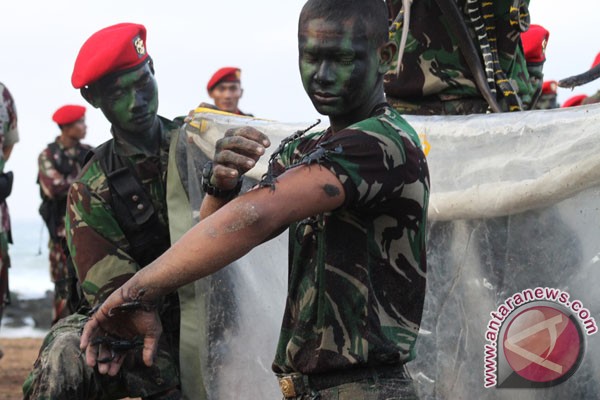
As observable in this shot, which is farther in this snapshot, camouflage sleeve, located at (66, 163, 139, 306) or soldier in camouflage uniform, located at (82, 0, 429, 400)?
camouflage sleeve, located at (66, 163, 139, 306)

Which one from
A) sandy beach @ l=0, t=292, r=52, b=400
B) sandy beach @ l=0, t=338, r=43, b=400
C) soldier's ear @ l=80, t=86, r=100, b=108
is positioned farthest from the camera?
sandy beach @ l=0, t=292, r=52, b=400

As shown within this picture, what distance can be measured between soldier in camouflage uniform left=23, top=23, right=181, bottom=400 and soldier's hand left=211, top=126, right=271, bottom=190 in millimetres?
1908

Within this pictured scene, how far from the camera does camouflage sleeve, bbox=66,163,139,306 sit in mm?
5148

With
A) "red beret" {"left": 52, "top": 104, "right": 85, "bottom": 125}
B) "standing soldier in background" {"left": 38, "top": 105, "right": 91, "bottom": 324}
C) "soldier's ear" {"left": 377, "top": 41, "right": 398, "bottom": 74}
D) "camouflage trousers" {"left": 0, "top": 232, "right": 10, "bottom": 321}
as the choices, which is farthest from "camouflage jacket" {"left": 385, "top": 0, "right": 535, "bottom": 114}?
"red beret" {"left": 52, "top": 104, "right": 85, "bottom": 125}

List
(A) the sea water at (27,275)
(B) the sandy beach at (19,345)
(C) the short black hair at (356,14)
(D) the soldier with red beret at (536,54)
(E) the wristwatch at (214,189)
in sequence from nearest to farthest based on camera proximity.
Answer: (C) the short black hair at (356,14) → (E) the wristwatch at (214,189) → (D) the soldier with red beret at (536,54) → (B) the sandy beach at (19,345) → (A) the sea water at (27,275)

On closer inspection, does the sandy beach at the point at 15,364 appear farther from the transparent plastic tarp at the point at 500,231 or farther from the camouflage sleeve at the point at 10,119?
the transparent plastic tarp at the point at 500,231

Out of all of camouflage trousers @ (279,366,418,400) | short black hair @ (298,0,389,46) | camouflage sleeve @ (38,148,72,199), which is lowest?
camouflage trousers @ (279,366,418,400)

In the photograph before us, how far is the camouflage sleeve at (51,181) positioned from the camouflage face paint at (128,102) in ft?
22.8

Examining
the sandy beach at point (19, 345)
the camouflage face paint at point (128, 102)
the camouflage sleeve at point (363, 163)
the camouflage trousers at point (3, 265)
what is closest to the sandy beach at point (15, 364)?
the sandy beach at point (19, 345)

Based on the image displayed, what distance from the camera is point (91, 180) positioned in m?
5.30

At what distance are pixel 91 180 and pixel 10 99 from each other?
144 inches

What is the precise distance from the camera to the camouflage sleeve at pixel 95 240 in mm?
5148

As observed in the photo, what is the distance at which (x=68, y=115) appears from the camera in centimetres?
1311

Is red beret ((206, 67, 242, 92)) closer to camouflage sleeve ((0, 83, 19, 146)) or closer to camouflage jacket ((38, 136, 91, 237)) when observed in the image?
camouflage jacket ((38, 136, 91, 237))
